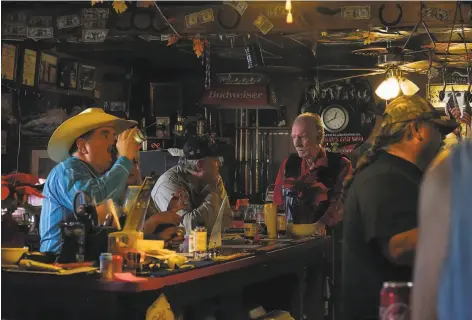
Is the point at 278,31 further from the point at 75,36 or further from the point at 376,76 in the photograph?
the point at 376,76

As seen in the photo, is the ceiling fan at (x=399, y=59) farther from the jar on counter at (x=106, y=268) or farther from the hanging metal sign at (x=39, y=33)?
the jar on counter at (x=106, y=268)

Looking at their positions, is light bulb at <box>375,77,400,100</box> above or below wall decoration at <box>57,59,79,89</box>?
below

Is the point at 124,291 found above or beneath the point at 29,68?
beneath

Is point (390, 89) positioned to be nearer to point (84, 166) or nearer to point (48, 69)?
point (48, 69)

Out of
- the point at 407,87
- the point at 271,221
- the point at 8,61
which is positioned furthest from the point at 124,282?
the point at 407,87

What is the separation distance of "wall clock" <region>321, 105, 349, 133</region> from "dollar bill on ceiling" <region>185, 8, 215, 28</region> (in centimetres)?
500

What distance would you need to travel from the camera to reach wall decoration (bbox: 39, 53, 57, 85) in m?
7.86

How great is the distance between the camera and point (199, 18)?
6.12 metres

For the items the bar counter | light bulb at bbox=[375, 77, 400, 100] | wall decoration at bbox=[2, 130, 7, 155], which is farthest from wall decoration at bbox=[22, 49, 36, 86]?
the bar counter

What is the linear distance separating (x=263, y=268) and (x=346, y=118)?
22.0 feet

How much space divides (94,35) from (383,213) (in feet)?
13.4

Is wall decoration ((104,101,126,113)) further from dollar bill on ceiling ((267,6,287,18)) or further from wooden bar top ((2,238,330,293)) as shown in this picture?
wooden bar top ((2,238,330,293))

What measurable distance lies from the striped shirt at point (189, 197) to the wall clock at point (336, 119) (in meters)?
5.50

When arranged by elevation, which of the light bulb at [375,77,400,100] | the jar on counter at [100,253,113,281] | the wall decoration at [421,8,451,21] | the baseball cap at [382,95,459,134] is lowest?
the jar on counter at [100,253,113,281]
